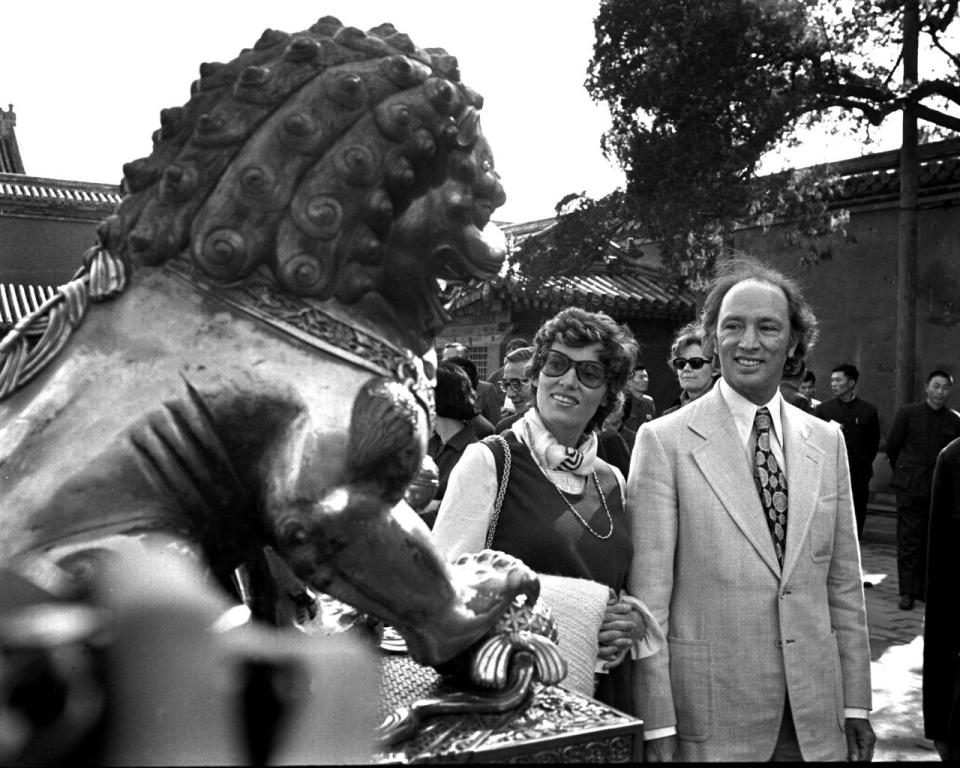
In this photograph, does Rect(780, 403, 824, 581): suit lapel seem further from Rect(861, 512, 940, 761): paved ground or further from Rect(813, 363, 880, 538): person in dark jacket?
Rect(813, 363, 880, 538): person in dark jacket

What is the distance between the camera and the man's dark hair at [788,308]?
247cm

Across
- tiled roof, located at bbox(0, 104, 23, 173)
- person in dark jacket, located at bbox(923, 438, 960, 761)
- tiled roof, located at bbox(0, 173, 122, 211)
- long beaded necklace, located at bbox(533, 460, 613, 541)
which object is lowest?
person in dark jacket, located at bbox(923, 438, 960, 761)

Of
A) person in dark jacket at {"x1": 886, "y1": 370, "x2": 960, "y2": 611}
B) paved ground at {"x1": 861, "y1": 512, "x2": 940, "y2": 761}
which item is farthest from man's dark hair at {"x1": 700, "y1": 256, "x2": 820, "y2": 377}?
person in dark jacket at {"x1": 886, "y1": 370, "x2": 960, "y2": 611}

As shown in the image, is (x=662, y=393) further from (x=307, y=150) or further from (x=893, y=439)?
(x=307, y=150)

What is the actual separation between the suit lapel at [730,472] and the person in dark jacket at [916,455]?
17.6ft

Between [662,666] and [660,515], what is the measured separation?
1.17 ft

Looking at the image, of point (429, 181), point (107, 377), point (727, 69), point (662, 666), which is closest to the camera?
point (107, 377)

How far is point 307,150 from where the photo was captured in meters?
→ 1.00

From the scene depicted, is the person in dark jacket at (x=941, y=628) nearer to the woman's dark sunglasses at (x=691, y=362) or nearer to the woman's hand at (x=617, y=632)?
the woman's hand at (x=617, y=632)

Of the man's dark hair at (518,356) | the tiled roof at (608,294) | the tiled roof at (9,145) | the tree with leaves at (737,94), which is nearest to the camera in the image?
the man's dark hair at (518,356)

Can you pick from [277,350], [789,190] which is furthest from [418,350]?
[789,190]

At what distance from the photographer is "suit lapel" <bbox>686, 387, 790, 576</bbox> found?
2.26m

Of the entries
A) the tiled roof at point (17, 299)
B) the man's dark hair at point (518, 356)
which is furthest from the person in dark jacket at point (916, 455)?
the tiled roof at point (17, 299)

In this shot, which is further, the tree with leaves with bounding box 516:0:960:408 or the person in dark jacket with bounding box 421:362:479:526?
the tree with leaves with bounding box 516:0:960:408
